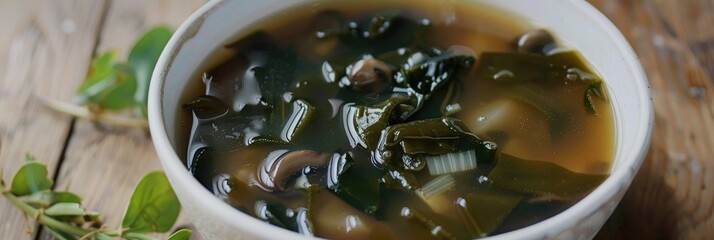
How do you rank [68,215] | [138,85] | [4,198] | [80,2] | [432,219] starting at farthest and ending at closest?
1. [80,2]
2. [138,85]
3. [4,198]
4. [68,215]
5. [432,219]

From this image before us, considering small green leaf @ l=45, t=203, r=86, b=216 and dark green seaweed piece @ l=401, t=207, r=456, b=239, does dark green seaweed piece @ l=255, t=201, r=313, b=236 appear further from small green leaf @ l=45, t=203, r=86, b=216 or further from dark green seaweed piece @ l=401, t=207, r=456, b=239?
small green leaf @ l=45, t=203, r=86, b=216

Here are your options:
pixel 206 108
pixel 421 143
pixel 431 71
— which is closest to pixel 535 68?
pixel 431 71

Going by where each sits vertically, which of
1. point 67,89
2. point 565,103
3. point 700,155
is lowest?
point 700,155

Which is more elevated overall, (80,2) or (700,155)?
(80,2)

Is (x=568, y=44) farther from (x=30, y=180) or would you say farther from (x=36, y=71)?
(x=36, y=71)

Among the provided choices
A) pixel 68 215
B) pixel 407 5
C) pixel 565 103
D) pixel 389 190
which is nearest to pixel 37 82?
pixel 68 215

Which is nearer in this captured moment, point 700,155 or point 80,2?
point 700,155

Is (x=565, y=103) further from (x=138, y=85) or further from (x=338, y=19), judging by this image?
(x=138, y=85)
